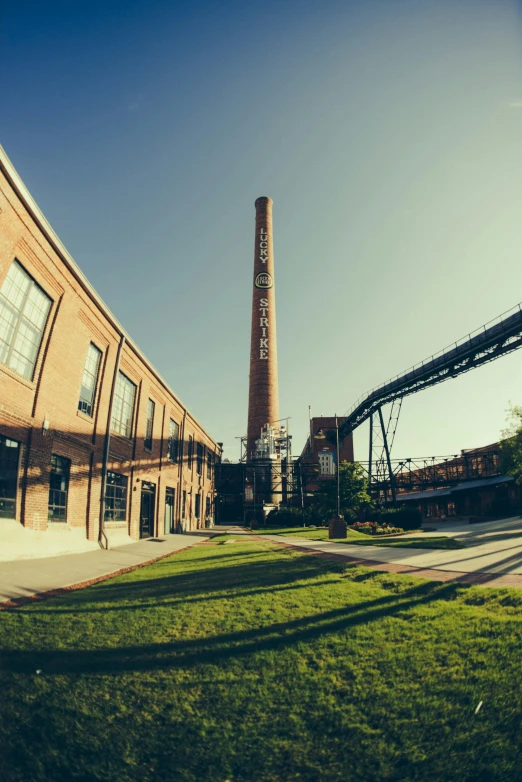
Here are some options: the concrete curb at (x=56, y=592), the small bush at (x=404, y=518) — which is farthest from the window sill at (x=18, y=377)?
the small bush at (x=404, y=518)

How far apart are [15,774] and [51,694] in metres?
0.80

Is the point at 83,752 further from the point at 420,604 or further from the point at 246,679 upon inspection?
the point at 420,604

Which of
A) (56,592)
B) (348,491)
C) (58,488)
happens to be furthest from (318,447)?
(56,592)

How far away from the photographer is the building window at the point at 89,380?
1463cm

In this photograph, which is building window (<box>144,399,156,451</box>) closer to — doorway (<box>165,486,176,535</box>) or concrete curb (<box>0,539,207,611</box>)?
doorway (<box>165,486,176,535</box>)

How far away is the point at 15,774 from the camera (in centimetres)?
221

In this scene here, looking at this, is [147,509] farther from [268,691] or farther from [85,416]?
[268,691]

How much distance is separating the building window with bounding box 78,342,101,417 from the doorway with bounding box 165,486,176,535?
10849mm

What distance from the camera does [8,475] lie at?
405 inches

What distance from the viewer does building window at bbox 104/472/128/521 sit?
53.5 ft

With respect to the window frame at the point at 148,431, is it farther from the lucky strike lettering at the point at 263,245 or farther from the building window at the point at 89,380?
the lucky strike lettering at the point at 263,245

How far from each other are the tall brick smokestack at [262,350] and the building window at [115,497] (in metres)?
21.8

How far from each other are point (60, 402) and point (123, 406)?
18.8ft

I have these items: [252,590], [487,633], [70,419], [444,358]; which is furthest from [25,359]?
[444,358]
